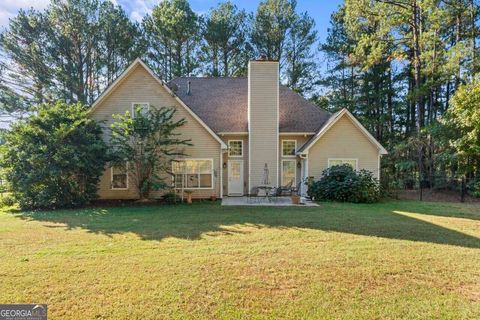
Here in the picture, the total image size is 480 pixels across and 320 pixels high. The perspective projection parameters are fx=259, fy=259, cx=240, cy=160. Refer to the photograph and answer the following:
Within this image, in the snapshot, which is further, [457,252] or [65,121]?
[65,121]

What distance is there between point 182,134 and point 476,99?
1434cm

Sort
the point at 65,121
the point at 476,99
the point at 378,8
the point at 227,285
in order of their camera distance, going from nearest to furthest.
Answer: the point at 227,285
the point at 65,121
the point at 476,99
the point at 378,8

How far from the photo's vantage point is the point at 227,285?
3838 mm

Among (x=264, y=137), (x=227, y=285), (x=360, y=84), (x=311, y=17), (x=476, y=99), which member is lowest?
(x=227, y=285)

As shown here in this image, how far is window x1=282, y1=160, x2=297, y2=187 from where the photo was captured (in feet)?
47.3

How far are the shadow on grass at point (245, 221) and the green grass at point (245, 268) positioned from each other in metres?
0.07

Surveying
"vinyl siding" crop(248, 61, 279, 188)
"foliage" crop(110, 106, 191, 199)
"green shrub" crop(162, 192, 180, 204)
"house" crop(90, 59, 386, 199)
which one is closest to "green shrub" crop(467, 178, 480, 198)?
"house" crop(90, 59, 386, 199)

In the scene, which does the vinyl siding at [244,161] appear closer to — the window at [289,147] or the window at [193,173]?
the window at [193,173]

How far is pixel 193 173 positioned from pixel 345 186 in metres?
7.27

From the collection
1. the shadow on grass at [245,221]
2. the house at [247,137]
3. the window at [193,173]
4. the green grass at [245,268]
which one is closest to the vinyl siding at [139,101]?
the house at [247,137]

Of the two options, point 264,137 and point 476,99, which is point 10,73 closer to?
point 264,137

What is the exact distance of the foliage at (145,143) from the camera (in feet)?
35.9

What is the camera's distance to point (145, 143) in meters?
11.4

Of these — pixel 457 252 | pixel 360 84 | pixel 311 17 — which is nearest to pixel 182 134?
pixel 457 252
